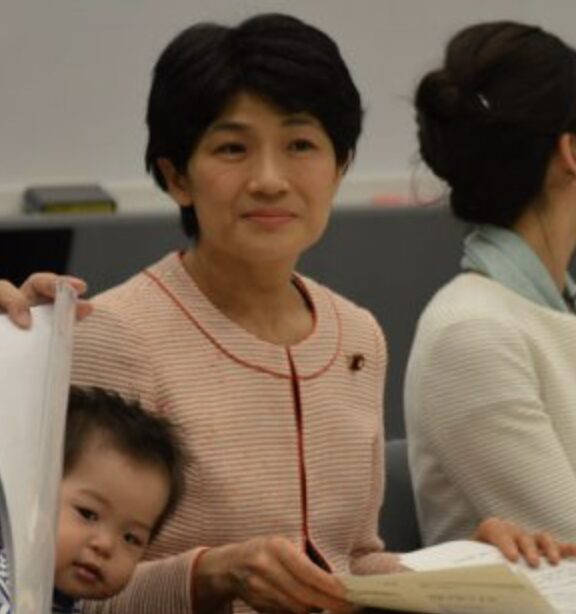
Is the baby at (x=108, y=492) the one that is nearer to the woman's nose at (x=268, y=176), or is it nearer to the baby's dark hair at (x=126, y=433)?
the baby's dark hair at (x=126, y=433)

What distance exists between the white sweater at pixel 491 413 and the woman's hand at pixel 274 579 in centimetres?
57

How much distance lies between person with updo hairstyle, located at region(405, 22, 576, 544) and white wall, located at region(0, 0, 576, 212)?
4.48 ft

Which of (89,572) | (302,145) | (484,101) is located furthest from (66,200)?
(89,572)

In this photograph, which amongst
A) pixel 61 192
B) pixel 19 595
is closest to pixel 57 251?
pixel 61 192

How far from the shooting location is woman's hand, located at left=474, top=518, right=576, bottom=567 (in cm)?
176

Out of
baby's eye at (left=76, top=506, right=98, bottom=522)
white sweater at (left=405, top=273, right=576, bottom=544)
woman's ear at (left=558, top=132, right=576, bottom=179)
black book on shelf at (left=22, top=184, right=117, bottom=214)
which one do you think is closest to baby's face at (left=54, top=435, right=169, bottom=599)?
baby's eye at (left=76, top=506, right=98, bottom=522)

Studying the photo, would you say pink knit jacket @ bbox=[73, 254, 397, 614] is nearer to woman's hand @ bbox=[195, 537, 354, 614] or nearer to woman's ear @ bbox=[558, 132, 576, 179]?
woman's hand @ bbox=[195, 537, 354, 614]

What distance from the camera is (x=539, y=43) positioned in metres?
2.27

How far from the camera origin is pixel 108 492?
1.60m

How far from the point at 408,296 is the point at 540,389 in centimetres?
172

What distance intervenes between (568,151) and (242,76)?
0.62m

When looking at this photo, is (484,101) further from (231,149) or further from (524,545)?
(524,545)

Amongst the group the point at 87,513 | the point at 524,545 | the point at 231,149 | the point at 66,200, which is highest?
the point at 231,149

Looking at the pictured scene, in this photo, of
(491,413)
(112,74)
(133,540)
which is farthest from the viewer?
(112,74)
